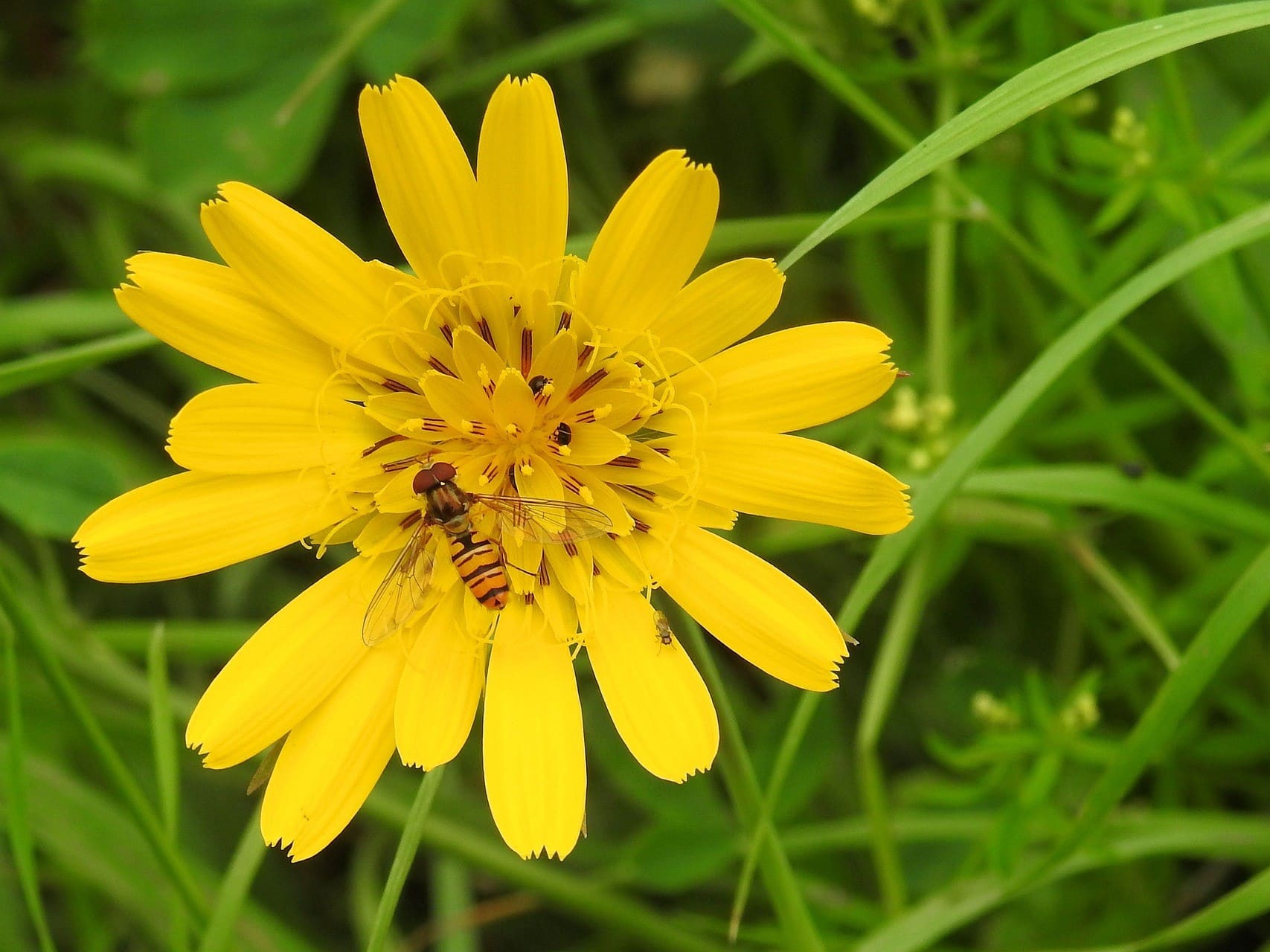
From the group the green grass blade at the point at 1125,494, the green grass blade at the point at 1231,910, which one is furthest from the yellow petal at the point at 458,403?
the green grass blade at the point at 1231,910

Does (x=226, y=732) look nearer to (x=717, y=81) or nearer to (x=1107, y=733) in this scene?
(x=1107, y=733)

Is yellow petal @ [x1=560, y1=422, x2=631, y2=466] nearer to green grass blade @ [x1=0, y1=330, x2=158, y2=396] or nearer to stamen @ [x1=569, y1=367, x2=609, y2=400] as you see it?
stamen @ [x1=569, y1=367, x2=609, y2=400]

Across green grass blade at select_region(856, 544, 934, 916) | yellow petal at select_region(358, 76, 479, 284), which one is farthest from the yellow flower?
green grass blade at select_region(856, 544, 934, 916)

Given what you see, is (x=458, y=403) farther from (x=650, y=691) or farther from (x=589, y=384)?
(x=650, y=691)

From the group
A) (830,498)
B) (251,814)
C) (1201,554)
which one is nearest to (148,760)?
(251,814)

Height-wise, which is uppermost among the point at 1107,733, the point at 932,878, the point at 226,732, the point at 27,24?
the point at 27,24

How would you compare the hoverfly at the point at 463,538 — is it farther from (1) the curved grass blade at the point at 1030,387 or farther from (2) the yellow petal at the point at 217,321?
(1) the curved grass blade at the point at 1030,387
